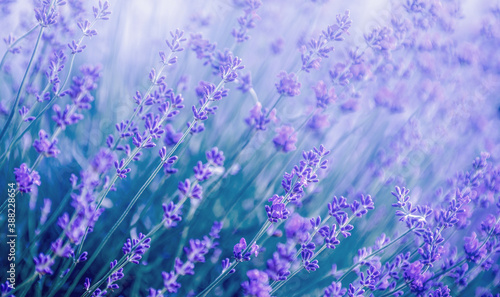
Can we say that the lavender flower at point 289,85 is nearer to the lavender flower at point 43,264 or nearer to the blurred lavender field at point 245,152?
the blurred lavender field at point 245,152

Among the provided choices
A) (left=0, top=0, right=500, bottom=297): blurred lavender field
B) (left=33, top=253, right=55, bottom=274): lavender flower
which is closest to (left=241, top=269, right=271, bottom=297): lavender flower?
(left=0, top=0, right=500, bottom=297): blurred lavender field

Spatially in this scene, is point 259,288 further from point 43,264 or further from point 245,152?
point 245,152

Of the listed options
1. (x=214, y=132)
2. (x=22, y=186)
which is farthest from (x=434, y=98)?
(x=22, y=186)

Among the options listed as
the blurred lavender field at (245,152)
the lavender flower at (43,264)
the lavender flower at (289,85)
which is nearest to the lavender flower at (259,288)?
A: the blurred lavender field at (245,152)

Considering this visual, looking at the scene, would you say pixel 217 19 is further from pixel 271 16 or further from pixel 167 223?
pixel 167 223

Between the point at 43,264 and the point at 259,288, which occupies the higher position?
the point at 43,264

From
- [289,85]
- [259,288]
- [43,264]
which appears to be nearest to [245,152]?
[289,85]

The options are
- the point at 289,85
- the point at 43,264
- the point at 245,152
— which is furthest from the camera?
the point at 245,152

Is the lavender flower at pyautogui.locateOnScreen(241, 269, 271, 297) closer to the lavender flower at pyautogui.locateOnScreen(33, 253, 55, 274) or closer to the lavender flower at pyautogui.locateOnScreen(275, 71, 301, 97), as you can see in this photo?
the lavender flower at pyautogui.locateOnScreen(33, 253, 55, 274)

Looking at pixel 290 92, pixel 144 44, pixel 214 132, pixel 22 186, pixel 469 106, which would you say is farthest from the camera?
pixel 144 44
